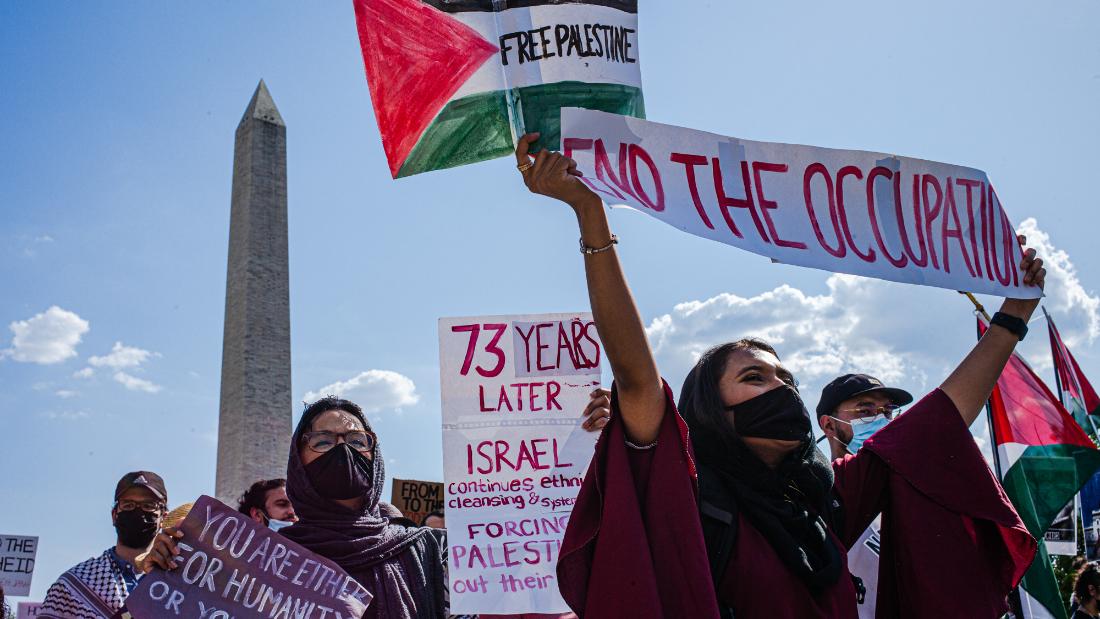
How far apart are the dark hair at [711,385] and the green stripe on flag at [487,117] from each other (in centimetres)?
66

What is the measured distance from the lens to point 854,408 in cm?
415

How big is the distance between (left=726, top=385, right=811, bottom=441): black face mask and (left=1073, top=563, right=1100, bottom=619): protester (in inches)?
178

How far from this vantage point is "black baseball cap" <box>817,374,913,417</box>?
4.15 meters

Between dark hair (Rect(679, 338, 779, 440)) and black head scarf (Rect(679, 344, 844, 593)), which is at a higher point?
dark hair (Rect(679, 338, 779, 440))

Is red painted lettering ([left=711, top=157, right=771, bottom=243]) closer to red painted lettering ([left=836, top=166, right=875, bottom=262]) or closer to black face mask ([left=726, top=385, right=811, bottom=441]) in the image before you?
red painted lettering ([left=836, top=166, right=875, bottom=262])

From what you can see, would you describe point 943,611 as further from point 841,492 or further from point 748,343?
point 748,343

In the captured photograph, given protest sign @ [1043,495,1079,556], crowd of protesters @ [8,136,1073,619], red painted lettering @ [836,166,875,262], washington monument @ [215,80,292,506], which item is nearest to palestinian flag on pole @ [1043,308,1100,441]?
protest sign @ [1043,495,1079,556]

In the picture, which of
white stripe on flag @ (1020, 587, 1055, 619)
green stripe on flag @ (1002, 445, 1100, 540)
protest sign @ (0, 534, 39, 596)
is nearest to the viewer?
green stripe on flag @ (1002, 445, 1100, 540)

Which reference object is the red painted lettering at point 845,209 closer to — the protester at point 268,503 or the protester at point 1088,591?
the protester at point 268,503

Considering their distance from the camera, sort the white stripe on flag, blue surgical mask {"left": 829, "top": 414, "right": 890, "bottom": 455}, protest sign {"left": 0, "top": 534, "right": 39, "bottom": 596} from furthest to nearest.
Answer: protest sign {"left": 0, "top": 534, "right": 39, "bottom": 596}, the white stripe on flag, blue surgical mask {"left": 829, "top": 414, "right": 890, "bottom": 455}

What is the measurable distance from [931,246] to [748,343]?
30.2 inches

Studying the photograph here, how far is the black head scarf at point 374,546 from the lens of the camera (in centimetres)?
308

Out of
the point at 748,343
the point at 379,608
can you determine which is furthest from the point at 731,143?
the point at 379,608

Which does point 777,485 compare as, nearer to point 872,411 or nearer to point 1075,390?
point 872,411
